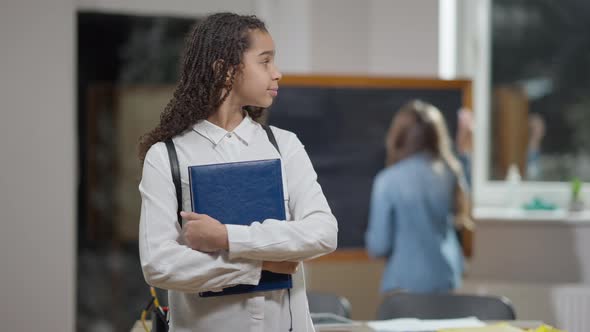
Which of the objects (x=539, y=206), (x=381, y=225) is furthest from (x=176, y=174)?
(x=539, y=206)

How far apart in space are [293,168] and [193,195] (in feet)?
0.88

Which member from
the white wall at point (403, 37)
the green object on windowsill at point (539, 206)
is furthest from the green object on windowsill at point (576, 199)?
the white wall at point (403, 37)

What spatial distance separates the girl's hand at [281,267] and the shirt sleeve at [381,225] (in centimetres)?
227

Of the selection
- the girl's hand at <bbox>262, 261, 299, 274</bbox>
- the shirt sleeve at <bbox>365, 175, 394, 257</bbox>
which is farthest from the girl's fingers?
the shirt sleeve at <bbox>365, 175, 394, 257</bbox>

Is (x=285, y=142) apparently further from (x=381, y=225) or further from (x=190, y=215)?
(x=381, y=225)

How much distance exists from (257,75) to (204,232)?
1.28 ft

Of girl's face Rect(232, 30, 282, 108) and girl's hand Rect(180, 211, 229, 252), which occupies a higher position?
girl's face Rect(232, 30, 282, 108)

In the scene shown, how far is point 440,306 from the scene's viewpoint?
3111mm

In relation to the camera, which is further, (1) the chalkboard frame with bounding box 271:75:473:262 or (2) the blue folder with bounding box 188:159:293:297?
(1) the chalkboard frame with bounding box 271:75:473:262

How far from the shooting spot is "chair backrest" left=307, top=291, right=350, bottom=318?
3.11 m
